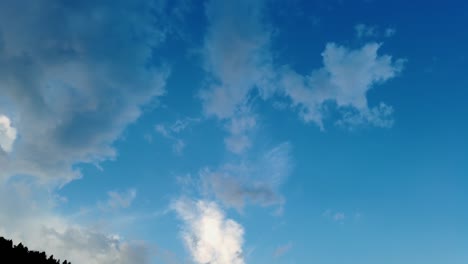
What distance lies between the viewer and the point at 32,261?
45.8 meters

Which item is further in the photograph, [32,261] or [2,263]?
[32,261]

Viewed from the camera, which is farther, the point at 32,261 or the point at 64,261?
the point at 64,261

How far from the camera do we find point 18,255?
146 feet

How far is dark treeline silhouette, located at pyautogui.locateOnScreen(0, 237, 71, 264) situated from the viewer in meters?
43.1

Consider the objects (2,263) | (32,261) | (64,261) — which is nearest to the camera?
(2,263)

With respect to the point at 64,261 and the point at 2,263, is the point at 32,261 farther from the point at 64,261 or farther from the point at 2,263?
the point at 64,261

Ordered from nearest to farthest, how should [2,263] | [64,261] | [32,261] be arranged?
[2,263], [32,261], [64,261]

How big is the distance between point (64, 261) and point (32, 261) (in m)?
7.04

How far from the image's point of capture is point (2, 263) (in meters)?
42.5

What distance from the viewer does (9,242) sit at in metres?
44.6

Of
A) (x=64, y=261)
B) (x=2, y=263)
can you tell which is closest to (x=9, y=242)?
(x=2, y=263)

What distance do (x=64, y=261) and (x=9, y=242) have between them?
9574 millimetres

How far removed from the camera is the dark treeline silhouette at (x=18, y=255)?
43125mm

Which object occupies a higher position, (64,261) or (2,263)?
(64,261)
